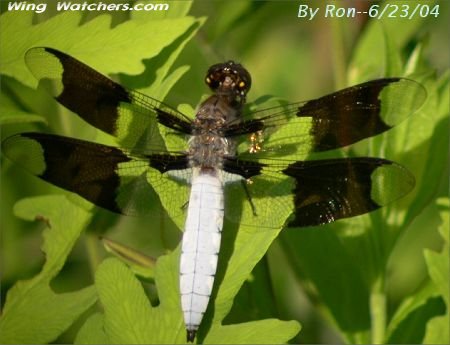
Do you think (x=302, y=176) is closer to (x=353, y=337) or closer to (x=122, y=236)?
(x=353, y=337)

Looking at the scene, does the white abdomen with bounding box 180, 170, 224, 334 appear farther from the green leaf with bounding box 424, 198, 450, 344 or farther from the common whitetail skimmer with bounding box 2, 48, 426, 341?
the green leaf with bounding box 424, 198, 450, 344

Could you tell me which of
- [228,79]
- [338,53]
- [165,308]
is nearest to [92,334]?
[165,308]

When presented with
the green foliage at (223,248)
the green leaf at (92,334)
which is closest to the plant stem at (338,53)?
the green foliage at (223,248)

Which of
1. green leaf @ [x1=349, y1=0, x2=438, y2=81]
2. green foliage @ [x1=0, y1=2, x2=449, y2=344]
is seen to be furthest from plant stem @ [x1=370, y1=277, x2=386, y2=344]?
green leaf @ [x1=349, y1=0, x2=438, y2=81]

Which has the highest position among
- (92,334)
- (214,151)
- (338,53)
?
(338,53)

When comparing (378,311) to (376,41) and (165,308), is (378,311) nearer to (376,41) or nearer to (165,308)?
(165,308)

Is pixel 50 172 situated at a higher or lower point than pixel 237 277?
higher

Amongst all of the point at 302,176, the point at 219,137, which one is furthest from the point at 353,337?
the point at 219,137
